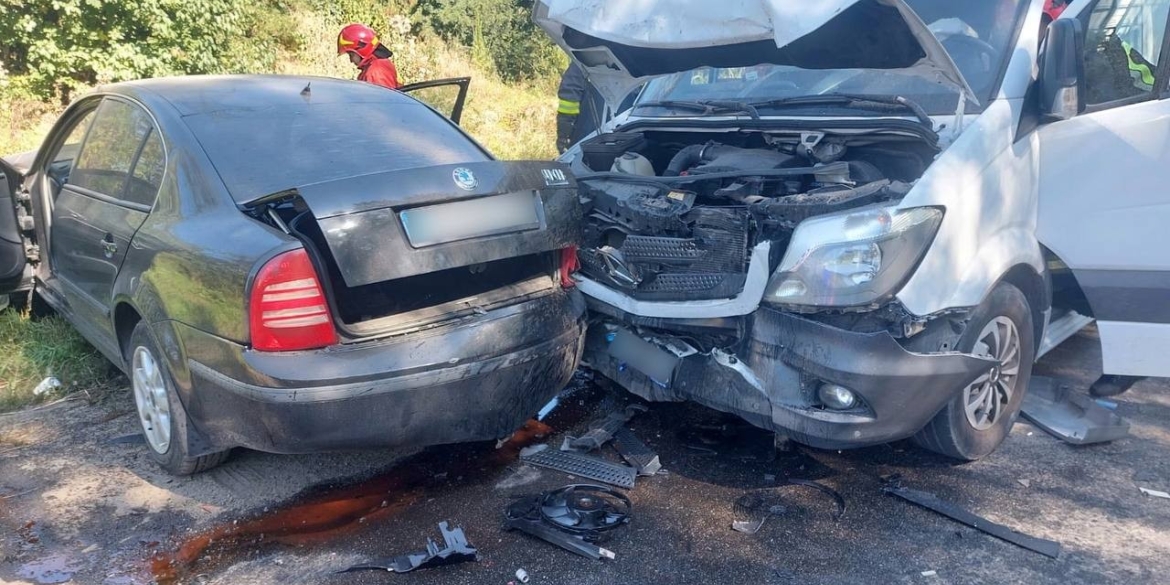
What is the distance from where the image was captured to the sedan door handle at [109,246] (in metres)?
3.73

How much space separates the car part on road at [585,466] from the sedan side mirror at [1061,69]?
7.50 feet

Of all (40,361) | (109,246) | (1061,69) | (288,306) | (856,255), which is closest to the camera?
(288,306)

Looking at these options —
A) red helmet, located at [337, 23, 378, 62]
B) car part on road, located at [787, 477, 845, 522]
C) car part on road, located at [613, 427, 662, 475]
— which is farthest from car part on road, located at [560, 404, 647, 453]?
red helmet, located at [337, 23, 378, 62]

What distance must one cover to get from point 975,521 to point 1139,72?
2.26 metres

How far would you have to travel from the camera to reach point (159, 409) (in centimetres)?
361

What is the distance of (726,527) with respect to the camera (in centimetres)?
328

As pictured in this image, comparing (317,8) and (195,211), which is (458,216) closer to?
(195,211)

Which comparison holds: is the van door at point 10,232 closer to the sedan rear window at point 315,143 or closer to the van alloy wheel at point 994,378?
the sedan rear window at point 315,143

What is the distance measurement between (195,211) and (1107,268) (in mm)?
3830

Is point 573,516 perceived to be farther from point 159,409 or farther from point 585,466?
point 159,409

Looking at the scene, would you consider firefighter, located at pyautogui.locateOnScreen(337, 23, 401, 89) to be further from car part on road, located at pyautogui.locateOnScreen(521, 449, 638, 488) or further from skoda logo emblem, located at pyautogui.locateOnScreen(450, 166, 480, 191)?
car part on road, located at pyautogui.locateOnScreen(521, 449, 638, 488)

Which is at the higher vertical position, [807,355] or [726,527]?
[807,355]

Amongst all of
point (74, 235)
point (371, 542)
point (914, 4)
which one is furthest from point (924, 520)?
point (74, 235)

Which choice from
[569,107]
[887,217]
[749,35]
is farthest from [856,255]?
[569,107]
